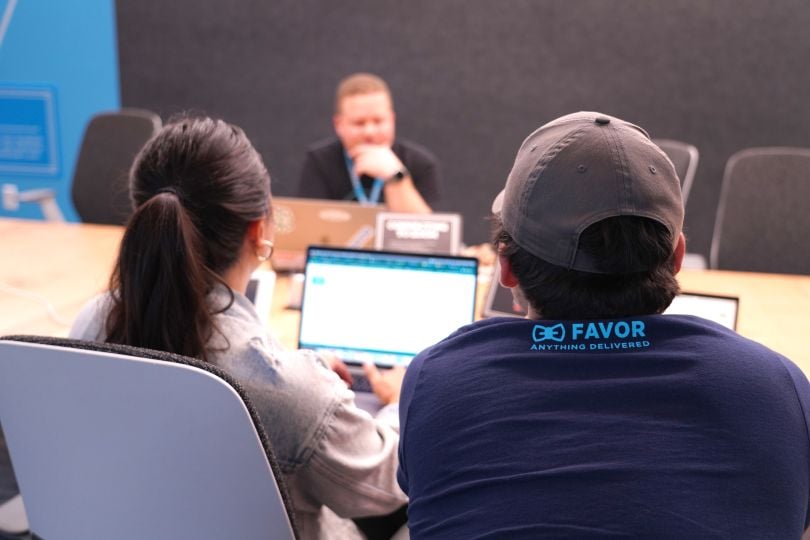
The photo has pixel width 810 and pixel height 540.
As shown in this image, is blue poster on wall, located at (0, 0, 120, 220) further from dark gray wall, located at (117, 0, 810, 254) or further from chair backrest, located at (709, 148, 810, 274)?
chair backrest, located at (709, 148, 810, 274)

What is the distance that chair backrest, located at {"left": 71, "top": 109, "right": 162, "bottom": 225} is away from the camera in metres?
3.46

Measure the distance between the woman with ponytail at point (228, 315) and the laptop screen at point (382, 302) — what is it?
1.57 feet

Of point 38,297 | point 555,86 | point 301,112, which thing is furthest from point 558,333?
point 301,112

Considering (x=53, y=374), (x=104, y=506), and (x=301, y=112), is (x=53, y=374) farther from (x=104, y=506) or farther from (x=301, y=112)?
(x=301, y=112)

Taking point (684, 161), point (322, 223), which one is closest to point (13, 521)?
point (322, 223)

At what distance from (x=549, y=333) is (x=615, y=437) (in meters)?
0.15

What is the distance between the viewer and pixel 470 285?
6.28 ft

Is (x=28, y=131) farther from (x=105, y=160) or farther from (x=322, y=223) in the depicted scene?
(x=322, y=223)

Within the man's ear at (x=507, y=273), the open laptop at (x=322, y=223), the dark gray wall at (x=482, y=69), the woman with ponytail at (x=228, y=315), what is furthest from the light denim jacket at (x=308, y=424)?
the dark gray wall at (x=482, y=69)

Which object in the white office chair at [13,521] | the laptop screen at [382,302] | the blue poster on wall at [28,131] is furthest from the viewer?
the blue poster on wall at [28,131]

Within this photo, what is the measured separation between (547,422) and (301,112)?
394cm

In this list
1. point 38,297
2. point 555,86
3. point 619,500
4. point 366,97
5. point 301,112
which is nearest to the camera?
point 619,500

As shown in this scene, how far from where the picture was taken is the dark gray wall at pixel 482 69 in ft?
13.8

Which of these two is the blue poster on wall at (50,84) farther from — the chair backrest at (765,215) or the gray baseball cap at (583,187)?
the gray baseball cap at (583,187)
